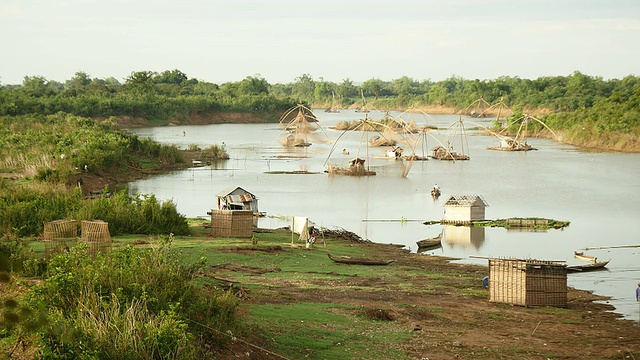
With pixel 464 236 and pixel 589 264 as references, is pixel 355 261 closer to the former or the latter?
pixel 589 264

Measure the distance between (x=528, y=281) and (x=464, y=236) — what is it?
10.1 m

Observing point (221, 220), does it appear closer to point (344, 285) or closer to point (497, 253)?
point (344, 285)

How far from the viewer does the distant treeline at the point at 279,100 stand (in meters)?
56.3

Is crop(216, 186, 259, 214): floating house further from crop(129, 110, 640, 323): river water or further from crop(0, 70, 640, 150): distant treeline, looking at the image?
crop(0, 70, 640, 150): distant treeline

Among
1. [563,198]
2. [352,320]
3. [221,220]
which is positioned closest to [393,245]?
[221,220]

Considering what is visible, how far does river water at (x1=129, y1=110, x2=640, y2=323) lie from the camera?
20.6 m

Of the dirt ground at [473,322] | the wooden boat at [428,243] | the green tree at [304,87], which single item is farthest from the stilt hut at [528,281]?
the green tree at [304,87]

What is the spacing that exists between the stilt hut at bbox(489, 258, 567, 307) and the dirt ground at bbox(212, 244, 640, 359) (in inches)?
8.1

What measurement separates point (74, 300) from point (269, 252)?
310 inches

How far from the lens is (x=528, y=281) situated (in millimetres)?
12516

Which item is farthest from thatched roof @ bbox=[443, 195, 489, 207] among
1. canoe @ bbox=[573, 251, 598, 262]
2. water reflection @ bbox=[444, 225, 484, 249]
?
canoe @ bbox=[573, 251, 598, 262]

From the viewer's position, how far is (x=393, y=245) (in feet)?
67.7

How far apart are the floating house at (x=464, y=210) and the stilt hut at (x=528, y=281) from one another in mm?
11377

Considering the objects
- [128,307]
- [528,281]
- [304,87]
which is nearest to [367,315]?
[528,281]
